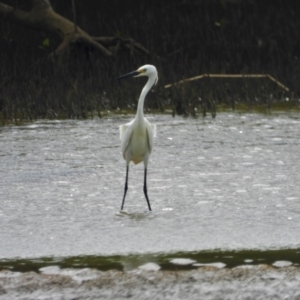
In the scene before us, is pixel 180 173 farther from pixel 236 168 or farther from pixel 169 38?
pixel 169 38

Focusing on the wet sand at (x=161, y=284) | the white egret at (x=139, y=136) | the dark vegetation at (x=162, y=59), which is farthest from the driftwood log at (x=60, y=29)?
the wet sand at (x=161, y=284)

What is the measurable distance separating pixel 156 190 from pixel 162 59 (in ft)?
34.5

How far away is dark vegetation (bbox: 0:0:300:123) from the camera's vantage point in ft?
45.3

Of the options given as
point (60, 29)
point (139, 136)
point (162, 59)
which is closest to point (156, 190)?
point (139, 136)

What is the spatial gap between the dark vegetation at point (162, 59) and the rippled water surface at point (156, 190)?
177 cm

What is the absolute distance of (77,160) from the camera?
9453mm

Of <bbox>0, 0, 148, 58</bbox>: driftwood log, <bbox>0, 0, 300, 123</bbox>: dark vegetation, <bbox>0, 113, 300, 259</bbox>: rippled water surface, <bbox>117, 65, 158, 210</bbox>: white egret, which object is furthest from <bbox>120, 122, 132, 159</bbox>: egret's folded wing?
<bbox>0, 0, 148, 58</bbox>: driftwood log

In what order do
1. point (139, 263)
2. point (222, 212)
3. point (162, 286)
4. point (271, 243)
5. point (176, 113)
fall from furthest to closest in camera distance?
point (176, 113)
point (222, 212)
point (271, 243)
point (139, 263)
point (162, 286)

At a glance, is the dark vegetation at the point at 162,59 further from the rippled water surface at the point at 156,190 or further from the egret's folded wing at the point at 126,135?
the egret's folded wing at the point at 126,135

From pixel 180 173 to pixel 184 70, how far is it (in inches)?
337

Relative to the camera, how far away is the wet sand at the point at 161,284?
457cm

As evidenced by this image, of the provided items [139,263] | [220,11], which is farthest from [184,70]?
[139,263]

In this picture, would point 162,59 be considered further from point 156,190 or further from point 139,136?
point 139,136

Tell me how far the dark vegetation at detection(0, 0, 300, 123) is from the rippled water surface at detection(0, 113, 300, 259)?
1.77 metres
